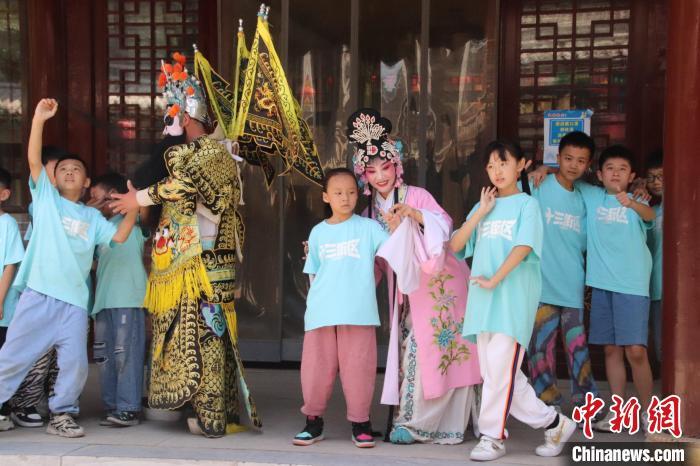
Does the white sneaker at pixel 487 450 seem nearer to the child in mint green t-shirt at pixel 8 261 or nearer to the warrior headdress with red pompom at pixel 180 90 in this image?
the warrior headdress with red pompom at pixel 180 90

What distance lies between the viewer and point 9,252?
514cm

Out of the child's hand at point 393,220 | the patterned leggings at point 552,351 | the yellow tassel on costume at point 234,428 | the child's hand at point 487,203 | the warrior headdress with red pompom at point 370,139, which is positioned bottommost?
the yellow tassel on costume at point 234,428

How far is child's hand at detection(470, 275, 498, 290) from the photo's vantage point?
14.6 feet

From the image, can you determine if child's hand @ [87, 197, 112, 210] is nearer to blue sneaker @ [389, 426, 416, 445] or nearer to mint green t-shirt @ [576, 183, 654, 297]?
blue sneaker @ [389, 426, 416, 445]

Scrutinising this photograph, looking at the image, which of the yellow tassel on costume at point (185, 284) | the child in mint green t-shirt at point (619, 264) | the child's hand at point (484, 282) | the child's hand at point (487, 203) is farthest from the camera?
the child in mint green t-shirt at point (619, 264)

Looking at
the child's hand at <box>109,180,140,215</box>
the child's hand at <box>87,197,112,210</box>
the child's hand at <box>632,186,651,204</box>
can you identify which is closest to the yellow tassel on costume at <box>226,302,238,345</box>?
the child's hand at <box>109,180,140,215</box>

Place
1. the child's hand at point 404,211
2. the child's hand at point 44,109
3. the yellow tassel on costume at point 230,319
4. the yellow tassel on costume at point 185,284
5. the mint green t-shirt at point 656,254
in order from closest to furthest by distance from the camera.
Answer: the child's hand at point 404,211
the child's hand at point 44,109
the yellow tassel on costume at point 185,284
the yellow tassel on costume at point 230,319
the mint green t-shirt at point 656,254

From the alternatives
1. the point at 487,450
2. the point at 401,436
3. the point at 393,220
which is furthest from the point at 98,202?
the point at 487,450

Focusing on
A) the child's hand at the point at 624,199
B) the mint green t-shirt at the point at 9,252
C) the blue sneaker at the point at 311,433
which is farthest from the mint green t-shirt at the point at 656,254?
the mint green t-shirt at the point at 9,252

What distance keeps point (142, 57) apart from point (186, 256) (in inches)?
102

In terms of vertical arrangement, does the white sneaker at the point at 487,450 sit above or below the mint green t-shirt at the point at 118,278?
below

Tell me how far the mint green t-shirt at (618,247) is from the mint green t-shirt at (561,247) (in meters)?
0.09

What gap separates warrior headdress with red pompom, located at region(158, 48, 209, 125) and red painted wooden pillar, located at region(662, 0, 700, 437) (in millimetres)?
2439

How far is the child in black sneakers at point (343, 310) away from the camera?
4.77 meters
